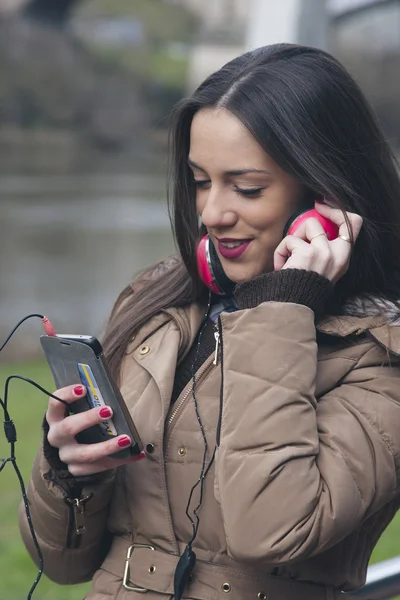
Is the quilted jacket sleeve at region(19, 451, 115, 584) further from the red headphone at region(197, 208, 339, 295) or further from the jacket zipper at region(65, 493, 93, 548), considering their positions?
the red headphone at region(197, 208, 339, 295)

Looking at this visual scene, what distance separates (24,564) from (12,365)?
5838 mm

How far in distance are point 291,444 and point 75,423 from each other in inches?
17.5

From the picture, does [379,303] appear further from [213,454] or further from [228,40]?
[228,40]

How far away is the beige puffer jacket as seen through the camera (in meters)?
1.87

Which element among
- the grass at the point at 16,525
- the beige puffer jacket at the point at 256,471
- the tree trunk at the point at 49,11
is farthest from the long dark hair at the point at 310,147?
the tree trunk at the point at 49,11

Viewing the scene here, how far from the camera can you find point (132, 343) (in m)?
2.31

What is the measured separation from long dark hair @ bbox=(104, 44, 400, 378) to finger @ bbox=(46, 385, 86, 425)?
0.87 feet

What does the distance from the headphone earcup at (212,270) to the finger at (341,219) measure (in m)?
0.26

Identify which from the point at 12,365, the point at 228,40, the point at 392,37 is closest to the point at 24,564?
the point at 12,365

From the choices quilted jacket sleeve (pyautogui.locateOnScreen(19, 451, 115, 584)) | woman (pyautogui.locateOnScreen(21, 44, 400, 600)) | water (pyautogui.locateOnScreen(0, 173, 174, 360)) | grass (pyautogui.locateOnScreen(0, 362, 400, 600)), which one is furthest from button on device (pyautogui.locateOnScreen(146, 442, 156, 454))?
water (pyautogui.locateOnScreen(0, 173, 174, 360))

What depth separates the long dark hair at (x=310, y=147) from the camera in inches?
82.9

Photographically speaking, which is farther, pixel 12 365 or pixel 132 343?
pixel 12 365

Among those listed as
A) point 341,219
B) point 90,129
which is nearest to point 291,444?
point 341,219

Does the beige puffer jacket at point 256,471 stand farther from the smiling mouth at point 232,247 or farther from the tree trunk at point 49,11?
the tree trunk at point 49,11
